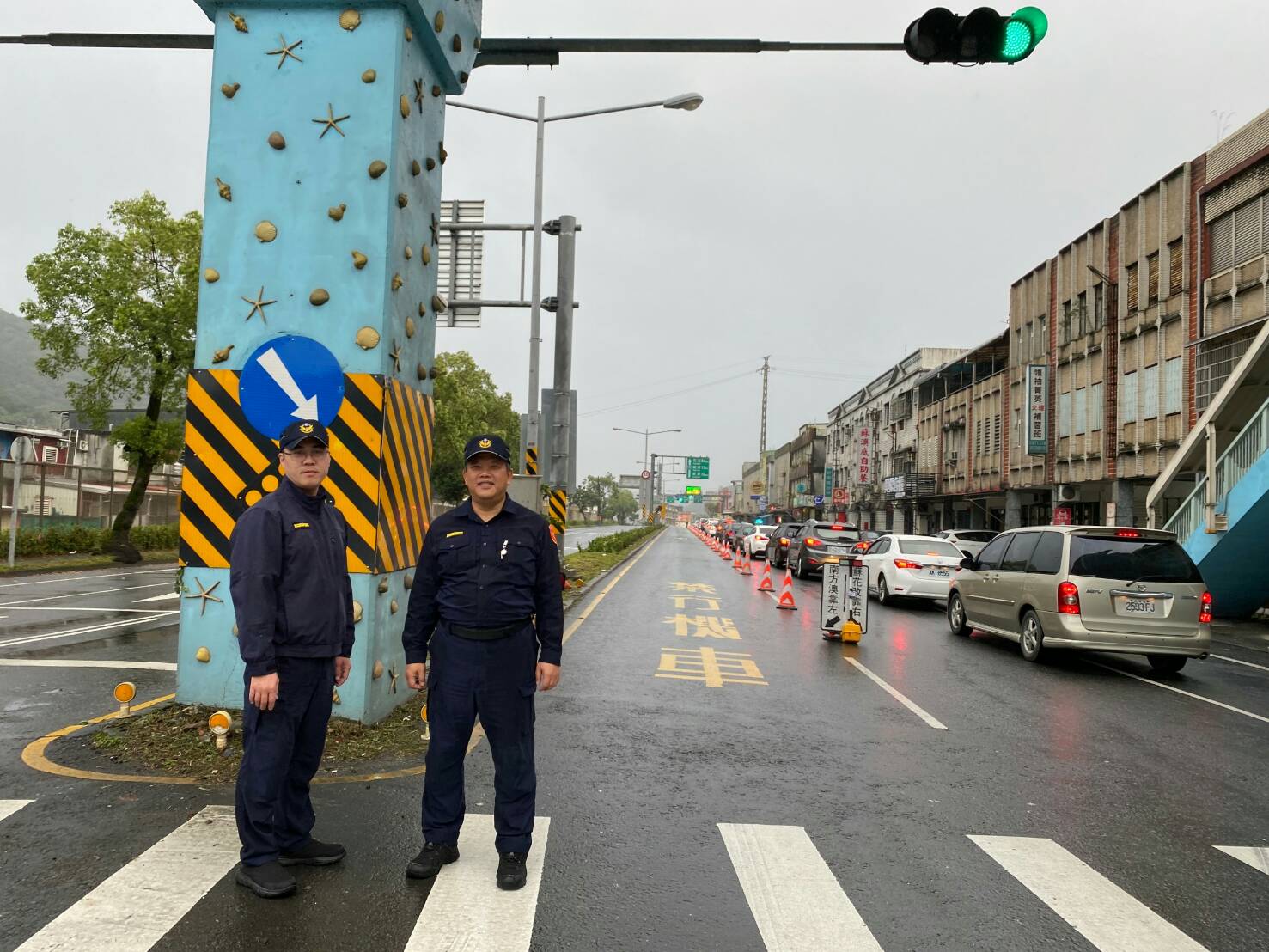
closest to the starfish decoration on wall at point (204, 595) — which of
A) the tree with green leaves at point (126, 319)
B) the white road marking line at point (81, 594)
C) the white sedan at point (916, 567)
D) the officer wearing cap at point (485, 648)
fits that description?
the officer wearing cap at point (485, 648)

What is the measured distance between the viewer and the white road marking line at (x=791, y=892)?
3.46m

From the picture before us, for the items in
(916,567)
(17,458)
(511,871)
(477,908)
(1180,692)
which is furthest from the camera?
(17,458)

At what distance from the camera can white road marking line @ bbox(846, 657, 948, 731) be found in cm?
744

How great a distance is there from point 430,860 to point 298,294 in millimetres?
4015

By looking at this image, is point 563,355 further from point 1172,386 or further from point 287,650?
point 1172,386

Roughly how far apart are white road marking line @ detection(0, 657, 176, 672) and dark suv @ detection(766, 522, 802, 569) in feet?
72.0

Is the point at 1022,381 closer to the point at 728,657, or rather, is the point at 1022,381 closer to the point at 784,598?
the point at 784,598

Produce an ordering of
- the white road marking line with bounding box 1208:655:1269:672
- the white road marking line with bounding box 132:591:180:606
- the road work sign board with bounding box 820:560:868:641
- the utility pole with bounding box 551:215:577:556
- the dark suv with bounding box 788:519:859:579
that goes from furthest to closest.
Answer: the dark suv with bounding box 788:519:859:579 → the utility pole with bounding box 551:215:577:556 → the white road marking line with bounding box 132:591:180:606 → the road work sign board with bounding box 820:560:868:641 → the white road marking line with bounding box 1208:655:1269:672

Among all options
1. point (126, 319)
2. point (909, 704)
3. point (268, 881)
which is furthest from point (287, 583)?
point (126, 319)

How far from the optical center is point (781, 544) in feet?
99.1

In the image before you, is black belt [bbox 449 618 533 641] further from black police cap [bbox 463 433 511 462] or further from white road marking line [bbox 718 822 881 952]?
white road marking line [bbox 718 822 881 952]

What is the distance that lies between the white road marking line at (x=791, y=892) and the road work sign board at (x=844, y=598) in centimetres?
774

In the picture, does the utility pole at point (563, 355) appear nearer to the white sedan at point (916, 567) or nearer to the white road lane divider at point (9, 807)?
the white sedan at point (916, 567)

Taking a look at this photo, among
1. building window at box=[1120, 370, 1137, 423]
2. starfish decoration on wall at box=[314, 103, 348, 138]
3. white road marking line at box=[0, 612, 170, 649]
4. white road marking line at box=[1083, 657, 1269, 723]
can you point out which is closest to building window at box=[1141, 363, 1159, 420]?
building window at box=[1120, 370, 1137, 423]
